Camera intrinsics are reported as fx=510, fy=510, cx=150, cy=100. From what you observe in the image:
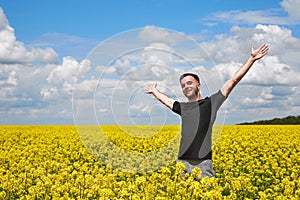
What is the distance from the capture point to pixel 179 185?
652cm

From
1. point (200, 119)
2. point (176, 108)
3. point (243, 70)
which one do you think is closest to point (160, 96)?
point (176, 108)

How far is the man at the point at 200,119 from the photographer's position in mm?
6902

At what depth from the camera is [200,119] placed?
6941 mm

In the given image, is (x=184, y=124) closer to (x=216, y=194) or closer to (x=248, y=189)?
(x=216, y=194)

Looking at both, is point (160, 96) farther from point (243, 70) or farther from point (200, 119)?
point (243, 70)

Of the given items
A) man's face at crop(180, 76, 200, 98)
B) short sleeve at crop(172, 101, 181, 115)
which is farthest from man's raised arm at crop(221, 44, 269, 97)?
short sleeve at crop(172, 101, 181, 115)

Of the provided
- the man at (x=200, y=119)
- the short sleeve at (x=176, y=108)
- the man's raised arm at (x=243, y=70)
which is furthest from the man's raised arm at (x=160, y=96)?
the man's raised arm at (x=243, y=70)

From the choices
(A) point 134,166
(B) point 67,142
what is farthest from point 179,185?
(B) point 67,142

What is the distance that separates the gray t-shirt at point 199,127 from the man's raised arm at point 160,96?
20.1 inches

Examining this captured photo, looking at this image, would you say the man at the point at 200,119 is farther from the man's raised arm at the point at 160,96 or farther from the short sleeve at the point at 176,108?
the man's raised arm at the point at 160,96

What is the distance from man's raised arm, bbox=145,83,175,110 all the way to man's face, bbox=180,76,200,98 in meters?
0.48

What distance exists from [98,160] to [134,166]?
3.09 meters

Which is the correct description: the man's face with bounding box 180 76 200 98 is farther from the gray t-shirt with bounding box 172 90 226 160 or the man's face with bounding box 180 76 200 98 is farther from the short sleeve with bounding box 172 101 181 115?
the short sleeve with bounding box 172 101 181 115

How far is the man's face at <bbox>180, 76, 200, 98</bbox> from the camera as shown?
22.8 feet
